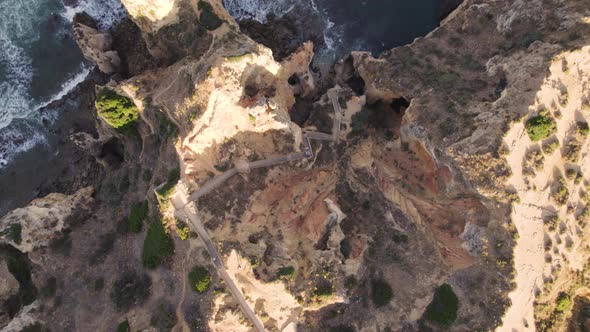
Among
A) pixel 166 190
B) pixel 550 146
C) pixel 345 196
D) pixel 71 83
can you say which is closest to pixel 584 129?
pixel 550 146

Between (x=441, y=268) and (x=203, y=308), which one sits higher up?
(x=441, y=268)

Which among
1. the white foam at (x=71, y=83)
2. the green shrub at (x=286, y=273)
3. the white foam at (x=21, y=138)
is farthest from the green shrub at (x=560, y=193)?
the white foam at (x=21, y=138)

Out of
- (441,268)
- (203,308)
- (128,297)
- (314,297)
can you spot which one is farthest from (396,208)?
(128,297)

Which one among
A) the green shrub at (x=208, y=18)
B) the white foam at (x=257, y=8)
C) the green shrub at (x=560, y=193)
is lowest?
the green shrub at (x=560, y=193)

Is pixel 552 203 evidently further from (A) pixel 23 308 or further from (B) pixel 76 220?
(A) pixel 23 308

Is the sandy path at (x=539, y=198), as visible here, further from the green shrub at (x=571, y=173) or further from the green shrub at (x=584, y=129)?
the green shrub at (x=584, y=129)

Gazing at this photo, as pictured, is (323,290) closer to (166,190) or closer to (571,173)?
(166,190)

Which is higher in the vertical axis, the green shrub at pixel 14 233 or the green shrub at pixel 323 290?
the green shrub at pixel 323 290
